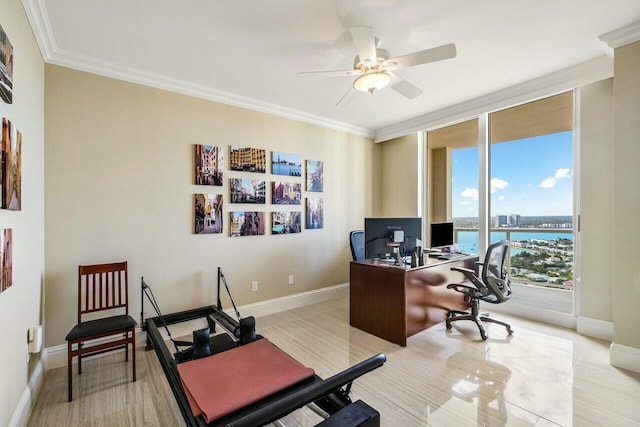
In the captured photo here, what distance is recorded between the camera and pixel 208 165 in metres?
3.28

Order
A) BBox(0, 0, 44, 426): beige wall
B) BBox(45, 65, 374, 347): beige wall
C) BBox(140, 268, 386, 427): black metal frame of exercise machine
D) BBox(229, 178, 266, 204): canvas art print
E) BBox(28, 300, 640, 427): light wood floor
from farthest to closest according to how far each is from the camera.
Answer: BBox(229, 178, 266, 204): canvas art print
BBox(45, 65, 374, 347): beige wall
BBox(28, 300, 640, 427): light wood floor
BBox(0, 0, 44, 426): beige wall
BBox(140, 268, 386, 427): black metal frame of exercise machine

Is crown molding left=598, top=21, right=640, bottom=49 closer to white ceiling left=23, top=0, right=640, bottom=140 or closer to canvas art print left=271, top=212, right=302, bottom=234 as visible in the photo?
white ceiling left=23, top=0, right=640, bottom=140

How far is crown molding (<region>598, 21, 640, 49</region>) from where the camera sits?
2281mm

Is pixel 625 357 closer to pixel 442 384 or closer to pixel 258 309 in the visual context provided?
pixel 442 384

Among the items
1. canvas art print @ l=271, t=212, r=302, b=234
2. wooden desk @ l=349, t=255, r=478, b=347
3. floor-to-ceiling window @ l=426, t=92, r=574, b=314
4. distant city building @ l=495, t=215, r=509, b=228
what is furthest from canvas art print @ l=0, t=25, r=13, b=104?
distant city building @ l=495, t=215, r=509, b=228

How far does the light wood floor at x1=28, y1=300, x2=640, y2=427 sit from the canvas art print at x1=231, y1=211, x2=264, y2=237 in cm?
124

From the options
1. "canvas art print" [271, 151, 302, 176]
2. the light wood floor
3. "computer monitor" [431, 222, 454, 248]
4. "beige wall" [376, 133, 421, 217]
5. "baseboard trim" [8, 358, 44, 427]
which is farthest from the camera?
"beige wall" [376, 133, 421, 217]

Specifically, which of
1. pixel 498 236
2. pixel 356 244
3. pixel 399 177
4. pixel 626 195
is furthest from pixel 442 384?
pixel 399 177

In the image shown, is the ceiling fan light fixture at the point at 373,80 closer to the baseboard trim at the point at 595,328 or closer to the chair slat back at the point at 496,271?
the chair slat back at the point at 496,271

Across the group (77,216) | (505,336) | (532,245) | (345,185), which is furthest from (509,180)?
(77,216)

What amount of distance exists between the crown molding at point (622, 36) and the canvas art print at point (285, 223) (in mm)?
3547

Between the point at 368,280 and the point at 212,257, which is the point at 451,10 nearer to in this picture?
the point at 368,280

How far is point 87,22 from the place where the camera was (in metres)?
2.15

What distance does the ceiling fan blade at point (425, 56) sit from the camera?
199 cm
